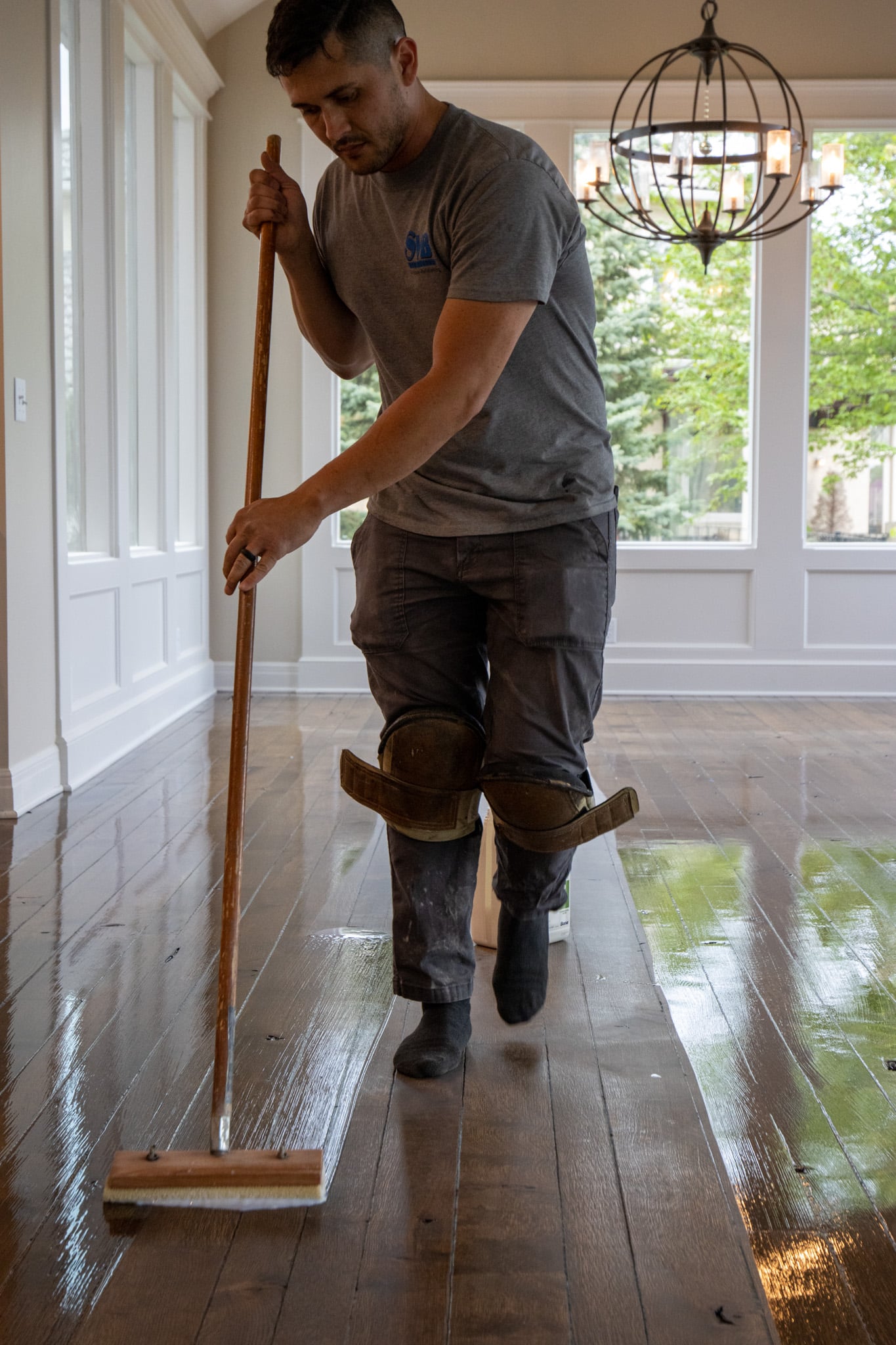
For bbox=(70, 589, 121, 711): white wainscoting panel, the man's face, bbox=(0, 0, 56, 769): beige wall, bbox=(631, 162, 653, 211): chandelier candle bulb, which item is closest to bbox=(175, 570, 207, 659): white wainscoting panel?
bbox=(70, 589, 121, 711): white wainscoting panel

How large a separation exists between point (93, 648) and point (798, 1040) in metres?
3.17

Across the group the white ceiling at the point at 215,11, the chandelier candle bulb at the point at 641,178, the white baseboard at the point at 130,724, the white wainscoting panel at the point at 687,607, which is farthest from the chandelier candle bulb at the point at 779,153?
the white ceiling at the point at 215,11

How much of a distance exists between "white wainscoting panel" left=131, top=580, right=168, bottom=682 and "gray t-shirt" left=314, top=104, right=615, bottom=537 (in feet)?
11.2

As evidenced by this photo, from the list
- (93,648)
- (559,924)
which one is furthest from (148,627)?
(559,924)

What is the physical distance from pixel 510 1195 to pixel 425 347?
3.58 ft

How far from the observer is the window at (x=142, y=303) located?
17.2 ft

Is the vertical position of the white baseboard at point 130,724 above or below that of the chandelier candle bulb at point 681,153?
below

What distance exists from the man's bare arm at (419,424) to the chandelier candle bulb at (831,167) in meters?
3.08

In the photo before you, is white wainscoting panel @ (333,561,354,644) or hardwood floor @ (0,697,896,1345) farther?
white wainscoting panel @ (333,561,354,644)

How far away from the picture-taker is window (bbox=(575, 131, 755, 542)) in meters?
6.54

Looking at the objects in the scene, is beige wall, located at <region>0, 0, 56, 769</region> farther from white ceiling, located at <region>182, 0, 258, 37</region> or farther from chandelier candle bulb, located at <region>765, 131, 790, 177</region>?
white ceiling, located at <region>182, 0, 258, 37</region>

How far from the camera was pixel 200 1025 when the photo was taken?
6.73 feet

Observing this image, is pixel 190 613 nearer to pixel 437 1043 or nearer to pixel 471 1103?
pixel 437 1043

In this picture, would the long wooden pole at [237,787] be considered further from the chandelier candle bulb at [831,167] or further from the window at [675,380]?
the window at [675,380]
